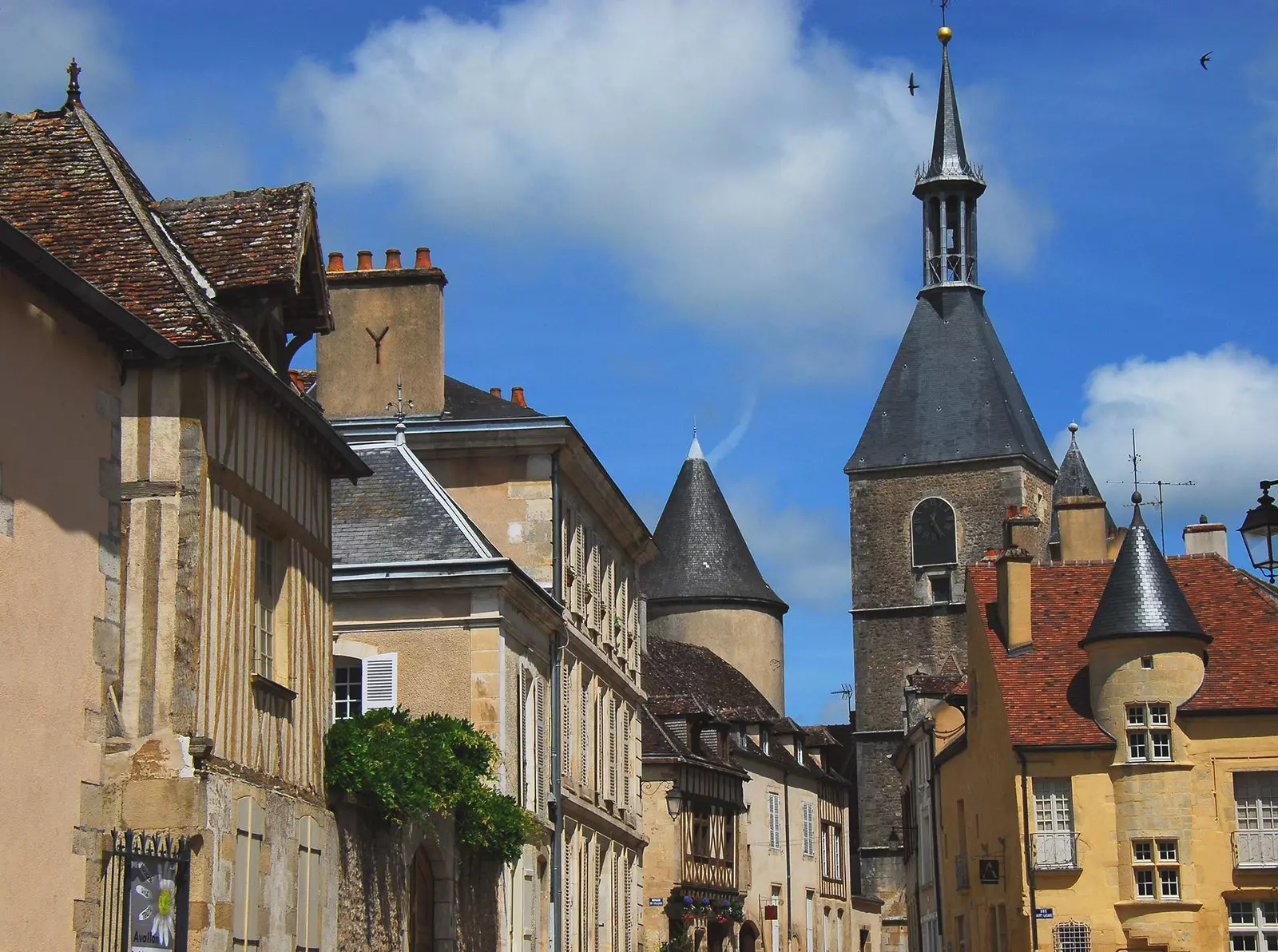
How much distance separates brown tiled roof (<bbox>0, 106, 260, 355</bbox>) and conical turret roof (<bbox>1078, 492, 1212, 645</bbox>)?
16541 mm

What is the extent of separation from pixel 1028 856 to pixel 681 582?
1235 inches

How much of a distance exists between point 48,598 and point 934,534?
51.8 m

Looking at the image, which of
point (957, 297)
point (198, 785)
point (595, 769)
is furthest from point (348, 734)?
point (957, 297)

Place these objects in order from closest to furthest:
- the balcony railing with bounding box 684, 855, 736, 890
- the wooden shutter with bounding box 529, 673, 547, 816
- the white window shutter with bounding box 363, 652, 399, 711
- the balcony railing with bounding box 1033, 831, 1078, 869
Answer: the white window shutter with bounding box 363, 652, 399, 711, the wooden shutter with bounding box 529, 673, 547, 816, the balcony railing with bounding box 1033, 831, 1078, 869, the balcony railing with bounding box 684, 855, 736, 890

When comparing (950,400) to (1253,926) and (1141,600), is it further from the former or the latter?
(1253,926)

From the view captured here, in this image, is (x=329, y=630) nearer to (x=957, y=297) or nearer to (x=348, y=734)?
(x=348, y=734)

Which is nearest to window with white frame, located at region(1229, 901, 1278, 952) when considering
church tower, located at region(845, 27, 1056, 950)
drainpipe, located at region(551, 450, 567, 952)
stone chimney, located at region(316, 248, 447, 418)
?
drainpipe, located at region(551, 450, 567, 952)

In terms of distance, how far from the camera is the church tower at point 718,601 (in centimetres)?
5703

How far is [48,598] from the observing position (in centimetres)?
962

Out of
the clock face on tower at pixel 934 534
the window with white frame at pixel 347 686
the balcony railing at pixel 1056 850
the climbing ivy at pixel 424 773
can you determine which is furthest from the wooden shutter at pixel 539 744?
the clock face on tower at pixel 934 534

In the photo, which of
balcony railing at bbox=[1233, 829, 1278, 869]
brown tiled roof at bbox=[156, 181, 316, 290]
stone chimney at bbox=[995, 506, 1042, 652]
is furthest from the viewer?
stone chimney at bbox=[995, 506, 1042, 652]

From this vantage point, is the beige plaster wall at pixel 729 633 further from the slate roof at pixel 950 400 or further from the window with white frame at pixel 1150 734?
the window with white frame at pixel 1150 734

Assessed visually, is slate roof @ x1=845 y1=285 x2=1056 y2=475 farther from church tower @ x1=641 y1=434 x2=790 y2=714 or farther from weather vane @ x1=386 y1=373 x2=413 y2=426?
weather vane @ x1=386 y1=373 x2=413 y2=426

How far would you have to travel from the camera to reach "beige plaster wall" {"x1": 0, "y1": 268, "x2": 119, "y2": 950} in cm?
925
